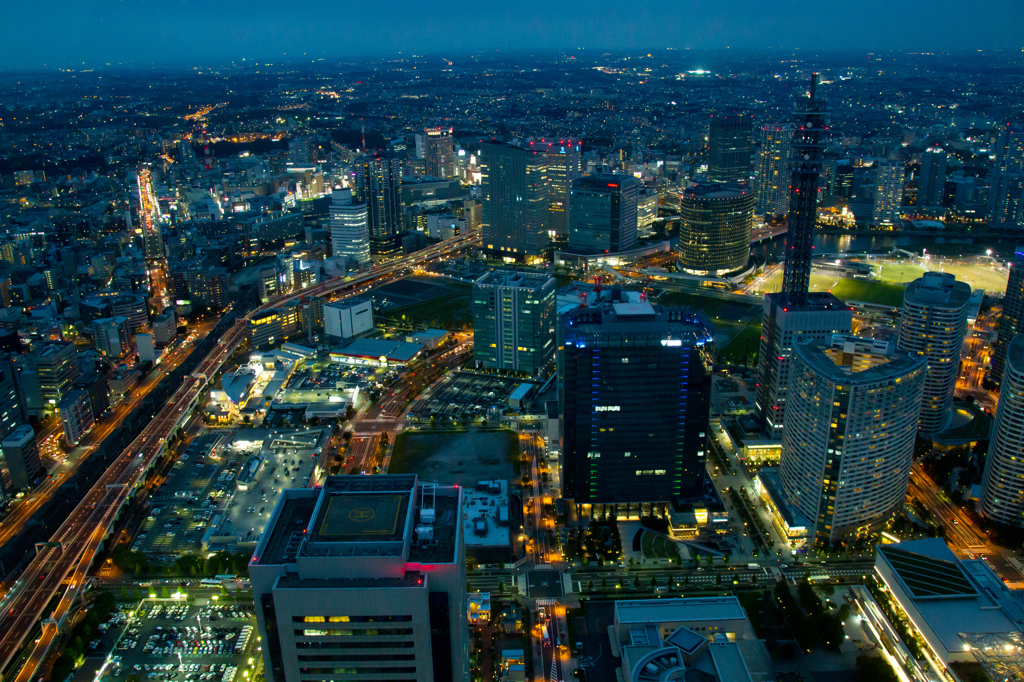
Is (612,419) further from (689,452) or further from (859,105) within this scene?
(859,105)

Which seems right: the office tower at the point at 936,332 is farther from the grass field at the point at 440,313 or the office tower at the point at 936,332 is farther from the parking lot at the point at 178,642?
the parking lot at the point at 178,642

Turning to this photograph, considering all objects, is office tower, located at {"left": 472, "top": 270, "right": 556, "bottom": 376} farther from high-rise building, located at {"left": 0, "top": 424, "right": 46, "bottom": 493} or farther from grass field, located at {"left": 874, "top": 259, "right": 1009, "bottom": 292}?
grass field, located at {"left": 874, "top": 259, "right": 1009, "bottom": 292}

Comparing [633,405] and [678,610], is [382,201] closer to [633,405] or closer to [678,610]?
[633,405]

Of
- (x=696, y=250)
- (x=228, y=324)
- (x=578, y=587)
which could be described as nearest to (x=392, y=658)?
(x=578, y=587)

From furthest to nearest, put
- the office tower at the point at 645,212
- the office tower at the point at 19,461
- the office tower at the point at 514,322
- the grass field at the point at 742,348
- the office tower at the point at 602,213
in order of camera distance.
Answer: the office tower at the point at 645,212 < the office tower at the point at 602,213 < the grass field at the point at 742,348 < the office tower at the point at 514,322 < the office tower at the point at 19,461

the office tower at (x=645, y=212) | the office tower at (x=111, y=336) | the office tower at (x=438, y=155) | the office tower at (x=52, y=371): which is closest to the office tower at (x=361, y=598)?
the office tower at (x=52, y=371)

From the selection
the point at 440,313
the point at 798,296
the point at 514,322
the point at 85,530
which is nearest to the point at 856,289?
the point at 798,296

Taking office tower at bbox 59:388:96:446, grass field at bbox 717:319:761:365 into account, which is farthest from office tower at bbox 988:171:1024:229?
office tower at bbox 59:388:96:446
